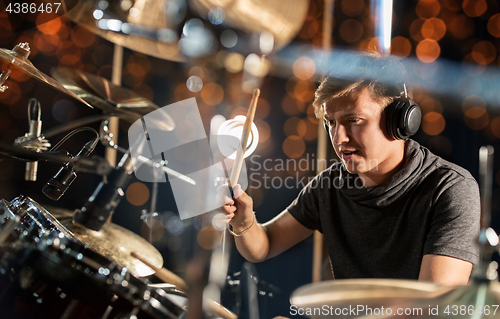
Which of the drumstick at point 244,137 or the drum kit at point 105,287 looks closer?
the drum kit at point 105,287

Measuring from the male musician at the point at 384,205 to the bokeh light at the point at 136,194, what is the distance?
Answer: 0.99 m

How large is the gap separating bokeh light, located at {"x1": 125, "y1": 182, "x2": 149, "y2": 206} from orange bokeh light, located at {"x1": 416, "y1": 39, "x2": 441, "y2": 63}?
1.66m

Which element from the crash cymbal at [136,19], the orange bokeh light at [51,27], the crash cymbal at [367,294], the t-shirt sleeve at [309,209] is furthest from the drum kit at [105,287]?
the orange bokeh light at [51,27]

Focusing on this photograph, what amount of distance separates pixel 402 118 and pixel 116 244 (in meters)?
0.91

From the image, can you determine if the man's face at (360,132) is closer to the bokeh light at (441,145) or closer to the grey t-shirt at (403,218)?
the grey t-shirt at (403,218)

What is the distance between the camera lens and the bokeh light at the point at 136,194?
1.95 metres

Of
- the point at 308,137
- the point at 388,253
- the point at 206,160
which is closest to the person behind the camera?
the point at 206,160

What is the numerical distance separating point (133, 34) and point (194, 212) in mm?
545

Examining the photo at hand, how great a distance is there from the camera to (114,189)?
90cm

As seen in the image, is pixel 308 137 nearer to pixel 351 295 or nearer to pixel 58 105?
pixel 58 105

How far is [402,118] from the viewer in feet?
3.14

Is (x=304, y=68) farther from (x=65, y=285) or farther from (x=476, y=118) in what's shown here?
(x=65, y=285)

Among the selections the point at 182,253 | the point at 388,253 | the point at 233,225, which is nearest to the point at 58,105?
the point at 233,225

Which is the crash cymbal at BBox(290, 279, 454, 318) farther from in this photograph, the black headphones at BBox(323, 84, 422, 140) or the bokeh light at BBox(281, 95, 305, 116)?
the bokeh light at BBox(281, 95, 305, 116)
